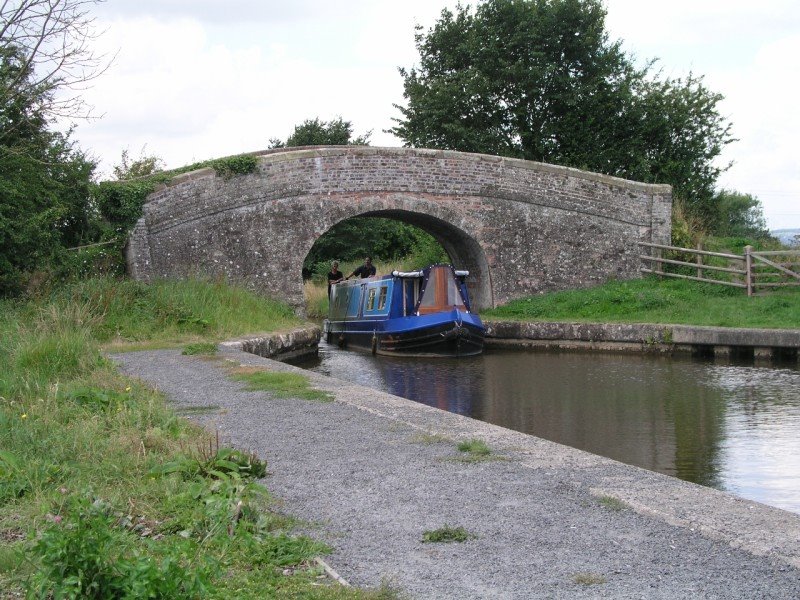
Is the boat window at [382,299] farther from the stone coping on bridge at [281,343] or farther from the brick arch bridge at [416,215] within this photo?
the stone coping on bridge at [281,343]

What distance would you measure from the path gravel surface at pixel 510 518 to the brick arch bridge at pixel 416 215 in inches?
424

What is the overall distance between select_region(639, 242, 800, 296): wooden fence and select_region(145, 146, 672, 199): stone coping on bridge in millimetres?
1348

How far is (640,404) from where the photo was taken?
9766mm

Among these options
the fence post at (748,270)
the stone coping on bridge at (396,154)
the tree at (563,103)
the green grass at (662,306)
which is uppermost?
the tree at (563,103)

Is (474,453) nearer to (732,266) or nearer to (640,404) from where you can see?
(640,404)

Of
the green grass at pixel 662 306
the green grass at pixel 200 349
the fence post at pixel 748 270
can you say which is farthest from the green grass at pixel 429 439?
the fence post at pixel 748 270

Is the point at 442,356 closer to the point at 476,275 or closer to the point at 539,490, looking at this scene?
the point at 476,275

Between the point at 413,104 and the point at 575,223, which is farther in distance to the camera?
the point at 413,104

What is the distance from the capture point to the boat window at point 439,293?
625 inches

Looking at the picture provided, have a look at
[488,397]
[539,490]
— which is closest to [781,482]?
[539,490]

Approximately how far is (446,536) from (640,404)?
684 centimetres

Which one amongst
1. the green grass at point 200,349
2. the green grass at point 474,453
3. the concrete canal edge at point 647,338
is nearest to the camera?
the green grass at point 474,453

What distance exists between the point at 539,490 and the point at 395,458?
94 centimetres

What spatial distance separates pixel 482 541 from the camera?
3.33 m
